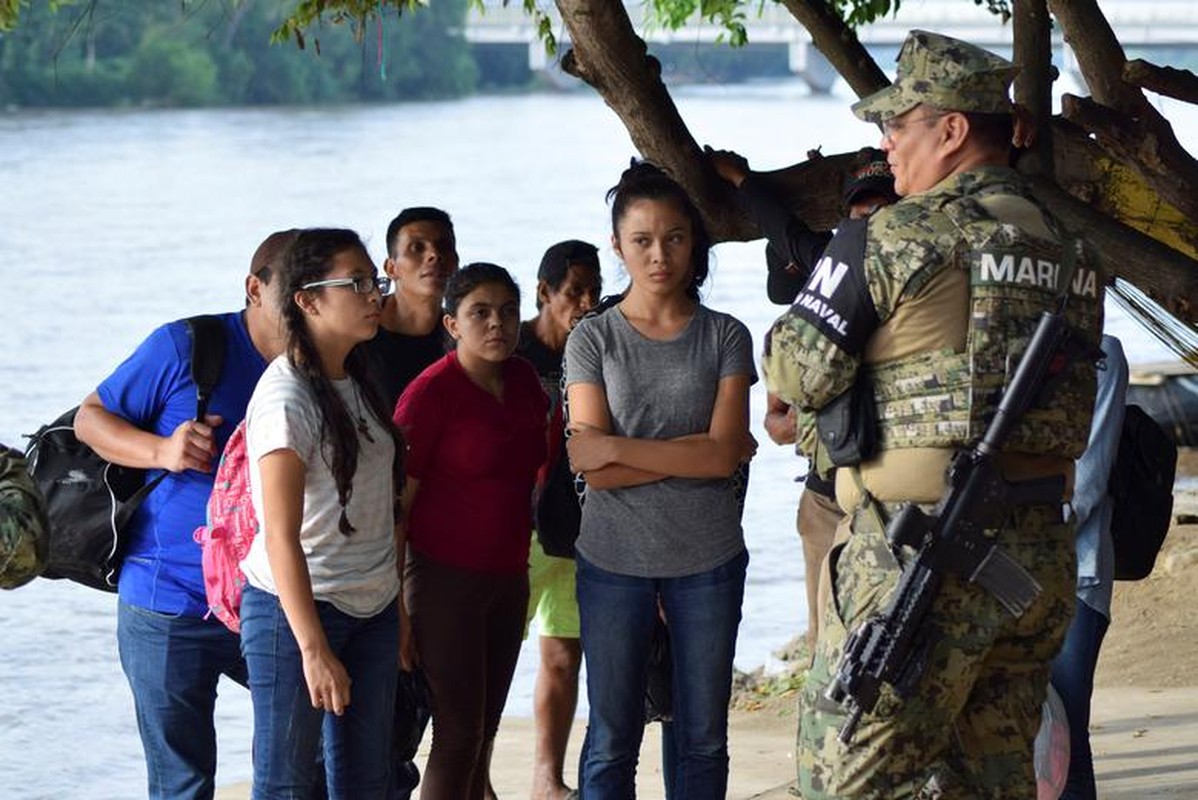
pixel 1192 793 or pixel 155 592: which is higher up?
pixel 155 592

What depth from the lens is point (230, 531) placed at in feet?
14.5

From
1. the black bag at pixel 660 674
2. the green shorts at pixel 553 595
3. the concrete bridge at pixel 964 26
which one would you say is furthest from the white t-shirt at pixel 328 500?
the concrete bridge at pixel 964 26

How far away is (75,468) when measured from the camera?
15.9ft

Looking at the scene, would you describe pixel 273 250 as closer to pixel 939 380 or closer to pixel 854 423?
pixel 854 423

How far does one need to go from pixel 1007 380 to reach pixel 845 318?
319 mm

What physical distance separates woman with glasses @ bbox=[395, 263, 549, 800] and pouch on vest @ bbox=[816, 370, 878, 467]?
1417 millimetres

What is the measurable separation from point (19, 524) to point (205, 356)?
3.96 feet

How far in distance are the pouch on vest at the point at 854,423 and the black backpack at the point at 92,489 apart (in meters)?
1.46

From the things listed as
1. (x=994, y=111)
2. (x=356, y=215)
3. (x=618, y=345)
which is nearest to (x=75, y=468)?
(x=618, y=345)

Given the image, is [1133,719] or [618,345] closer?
[618,345]

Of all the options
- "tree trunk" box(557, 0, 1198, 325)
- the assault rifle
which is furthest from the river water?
the assault rifle

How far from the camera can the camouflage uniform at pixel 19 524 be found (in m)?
3.47

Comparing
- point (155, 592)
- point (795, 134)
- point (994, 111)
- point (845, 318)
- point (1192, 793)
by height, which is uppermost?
point (994, 111)

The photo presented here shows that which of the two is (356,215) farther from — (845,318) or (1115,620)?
(845,318)
